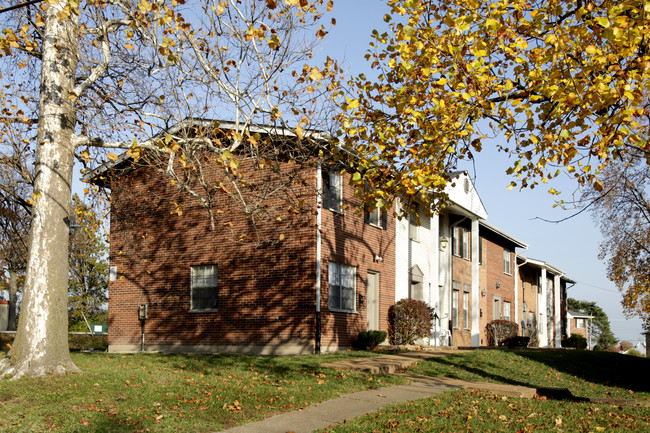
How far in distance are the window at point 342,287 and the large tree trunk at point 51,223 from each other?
8929 mm

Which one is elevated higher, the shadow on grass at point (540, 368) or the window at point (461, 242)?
the window at point (461, 242)

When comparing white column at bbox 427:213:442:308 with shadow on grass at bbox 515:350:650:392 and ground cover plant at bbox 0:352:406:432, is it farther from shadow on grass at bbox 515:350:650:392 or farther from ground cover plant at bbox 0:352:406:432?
ground cover plant at bbox 0:352:406:432

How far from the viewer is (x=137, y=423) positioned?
758 cm

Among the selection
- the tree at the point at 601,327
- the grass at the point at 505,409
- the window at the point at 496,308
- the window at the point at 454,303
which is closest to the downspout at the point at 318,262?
the grass at the point at 505,409

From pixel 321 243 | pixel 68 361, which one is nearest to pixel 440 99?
pixel 68 361

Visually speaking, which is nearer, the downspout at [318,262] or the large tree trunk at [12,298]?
the downspout at [318,262]

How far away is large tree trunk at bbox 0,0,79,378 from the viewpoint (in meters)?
10.2

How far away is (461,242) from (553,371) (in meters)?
11.5

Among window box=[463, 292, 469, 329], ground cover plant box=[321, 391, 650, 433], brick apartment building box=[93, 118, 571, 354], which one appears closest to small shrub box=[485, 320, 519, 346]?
window box=[463, 292, 469, 329]

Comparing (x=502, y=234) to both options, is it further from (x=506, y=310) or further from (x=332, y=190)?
(x=332, y=190)

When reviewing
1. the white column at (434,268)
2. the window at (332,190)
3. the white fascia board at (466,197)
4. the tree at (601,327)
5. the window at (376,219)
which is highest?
the white fascia board at (466,197)

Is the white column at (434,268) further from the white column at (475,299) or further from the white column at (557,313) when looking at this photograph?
the white column at (557,313)

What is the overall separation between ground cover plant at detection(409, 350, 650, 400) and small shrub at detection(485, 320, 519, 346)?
945cm

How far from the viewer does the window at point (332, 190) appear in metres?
18.5
